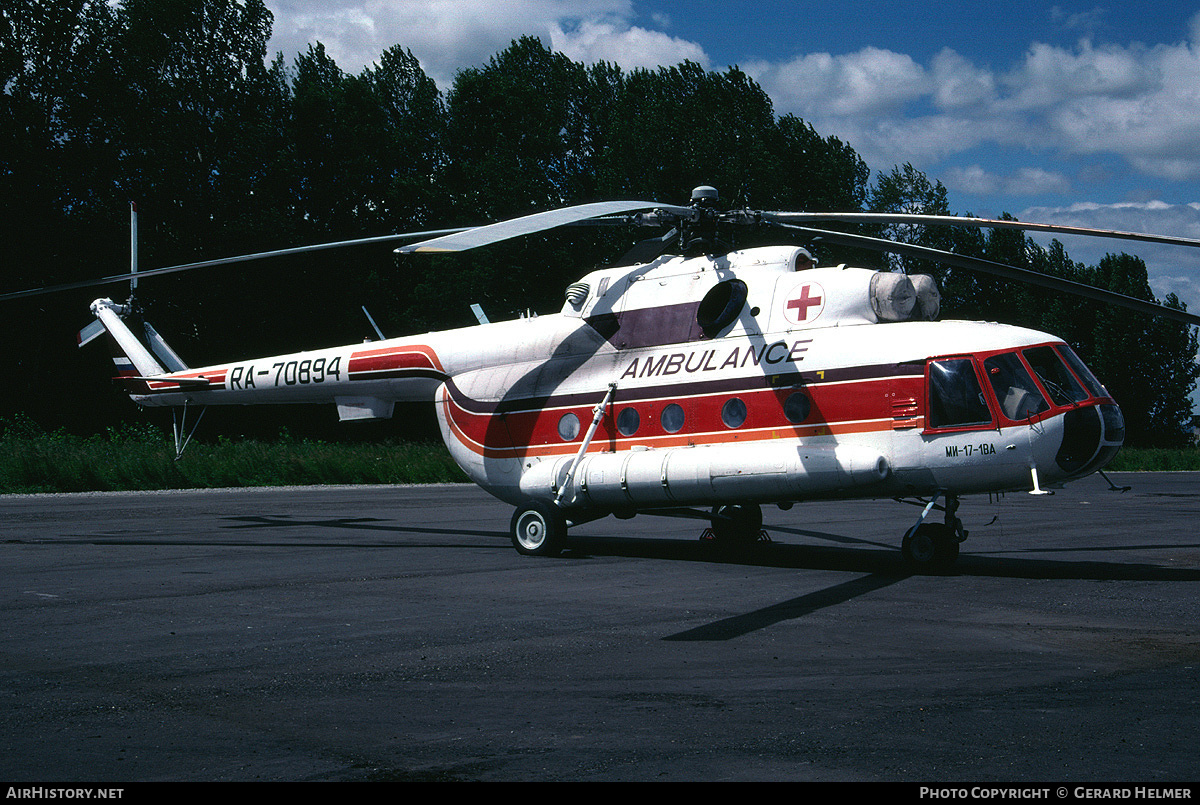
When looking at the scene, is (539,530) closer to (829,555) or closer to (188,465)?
(829,555)

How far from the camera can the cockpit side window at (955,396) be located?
11.4m

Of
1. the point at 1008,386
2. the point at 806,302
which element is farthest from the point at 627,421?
the point at 1008,386

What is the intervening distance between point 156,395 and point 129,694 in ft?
45.6

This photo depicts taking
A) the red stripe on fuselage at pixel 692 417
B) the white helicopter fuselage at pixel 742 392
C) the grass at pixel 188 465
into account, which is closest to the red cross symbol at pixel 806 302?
the white helicopter fuselage at pixel 742 392

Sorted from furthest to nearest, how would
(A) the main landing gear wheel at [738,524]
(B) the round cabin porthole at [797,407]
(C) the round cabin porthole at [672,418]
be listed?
(A) the main landing gear wheel at [738,524]
(C) the round cabin porthole at [672,418]
(B) the round cabin porthole at [797,407]

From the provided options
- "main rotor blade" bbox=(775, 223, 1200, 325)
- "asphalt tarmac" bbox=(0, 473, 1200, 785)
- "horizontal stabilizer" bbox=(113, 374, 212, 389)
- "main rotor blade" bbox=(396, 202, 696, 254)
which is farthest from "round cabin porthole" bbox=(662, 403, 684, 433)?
"horizontal stabilizer" bbox=(113, 374, 212, 389)

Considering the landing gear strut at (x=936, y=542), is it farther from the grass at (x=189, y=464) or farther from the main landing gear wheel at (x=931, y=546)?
the grass at (x=189, y=464)

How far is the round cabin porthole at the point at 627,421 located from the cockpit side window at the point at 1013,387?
15.0ft

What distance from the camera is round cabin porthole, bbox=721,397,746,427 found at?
1291 cm

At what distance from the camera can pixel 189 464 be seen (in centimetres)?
3111

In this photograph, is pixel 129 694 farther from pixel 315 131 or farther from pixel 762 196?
pixel 315 131

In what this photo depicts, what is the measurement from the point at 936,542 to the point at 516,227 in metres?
6.09

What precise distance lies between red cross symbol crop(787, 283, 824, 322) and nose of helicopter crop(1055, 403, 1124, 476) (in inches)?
123

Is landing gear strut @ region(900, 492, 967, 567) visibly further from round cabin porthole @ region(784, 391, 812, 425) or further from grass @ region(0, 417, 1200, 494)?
grass @ region(0, 417, 1200, 494)
